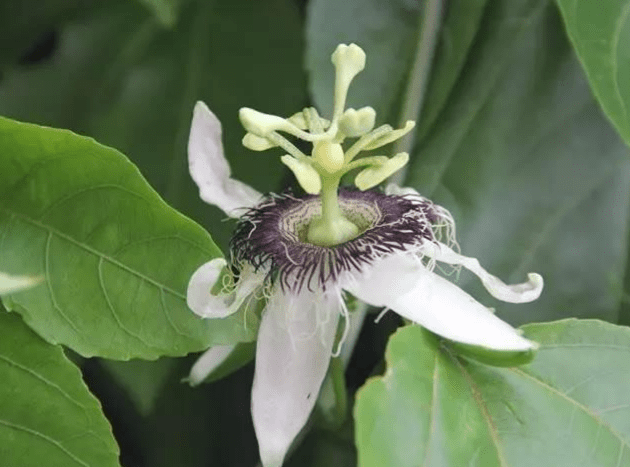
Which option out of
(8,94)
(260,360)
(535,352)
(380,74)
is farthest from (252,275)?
(8,94)

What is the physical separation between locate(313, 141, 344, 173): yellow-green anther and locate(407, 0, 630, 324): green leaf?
0.21 metres

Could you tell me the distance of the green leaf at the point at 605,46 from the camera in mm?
657

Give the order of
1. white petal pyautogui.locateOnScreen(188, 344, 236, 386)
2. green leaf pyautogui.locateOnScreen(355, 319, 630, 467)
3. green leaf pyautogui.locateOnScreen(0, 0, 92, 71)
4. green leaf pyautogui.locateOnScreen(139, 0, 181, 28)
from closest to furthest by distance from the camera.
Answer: green leaf pyautogui.locateOnScreen(355, 319, 630, 467) → white petal pyautogui.locateOnScreen(188, 344, 236, 386) → green leaf pyautogui.locateOnScreen(139, 0, 181, 28) → green leaf pyautogui.locateOnScreen(0, 0, 92, 71)

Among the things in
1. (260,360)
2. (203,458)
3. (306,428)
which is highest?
(260,360)

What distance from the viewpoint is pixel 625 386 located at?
599 mm

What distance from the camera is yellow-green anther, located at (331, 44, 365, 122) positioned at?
0.60 meters

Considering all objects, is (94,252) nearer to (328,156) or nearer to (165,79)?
(328,156)

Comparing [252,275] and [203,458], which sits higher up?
[252,275]

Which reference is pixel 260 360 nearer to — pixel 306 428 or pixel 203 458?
pixel 306 428

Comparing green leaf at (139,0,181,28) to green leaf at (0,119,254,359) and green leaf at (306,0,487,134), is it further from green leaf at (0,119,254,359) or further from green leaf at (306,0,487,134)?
green leaf at (0,119,254,359)

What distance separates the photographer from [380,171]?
62cm

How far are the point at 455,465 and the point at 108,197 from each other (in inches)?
8.8

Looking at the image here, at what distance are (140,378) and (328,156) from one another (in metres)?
0.28

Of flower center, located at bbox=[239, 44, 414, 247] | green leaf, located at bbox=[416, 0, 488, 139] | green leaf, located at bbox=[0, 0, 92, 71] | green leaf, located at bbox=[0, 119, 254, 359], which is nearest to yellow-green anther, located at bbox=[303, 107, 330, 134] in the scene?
flower center, located at bbox=[239, 44, 414, 247]
